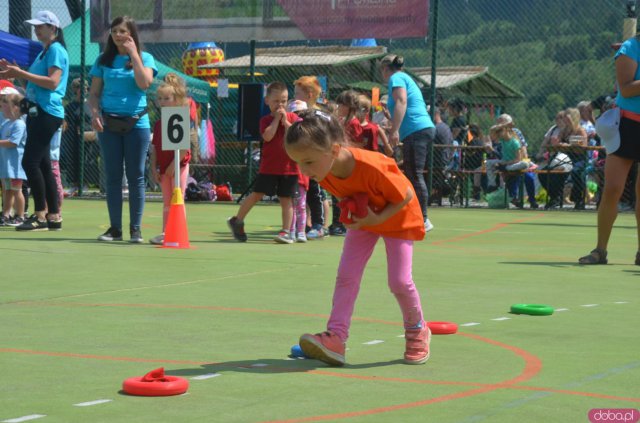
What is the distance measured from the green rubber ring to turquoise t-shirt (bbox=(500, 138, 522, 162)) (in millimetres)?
12962

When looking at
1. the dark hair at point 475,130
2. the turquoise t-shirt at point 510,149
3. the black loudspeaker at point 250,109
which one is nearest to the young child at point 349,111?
the black loudspeaker at point 250,109

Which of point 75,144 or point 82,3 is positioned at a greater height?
point 82,3

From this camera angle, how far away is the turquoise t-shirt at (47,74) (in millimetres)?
12094

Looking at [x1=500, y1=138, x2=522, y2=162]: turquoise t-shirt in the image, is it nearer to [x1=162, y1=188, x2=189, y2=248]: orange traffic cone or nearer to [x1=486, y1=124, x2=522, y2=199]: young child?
[x1=486, y1=124, x2=522, y2=199]: young child

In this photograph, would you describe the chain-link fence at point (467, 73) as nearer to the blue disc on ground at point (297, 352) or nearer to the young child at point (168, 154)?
the young child at point (168, 154)

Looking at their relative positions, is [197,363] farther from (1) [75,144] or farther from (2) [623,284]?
(1) [75,144]

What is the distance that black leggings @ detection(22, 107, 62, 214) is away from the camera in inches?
482

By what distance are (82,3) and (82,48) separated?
901 millimetres

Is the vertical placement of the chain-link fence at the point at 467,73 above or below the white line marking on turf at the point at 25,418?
above

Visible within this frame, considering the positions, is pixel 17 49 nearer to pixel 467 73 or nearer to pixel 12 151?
pixel 12 151

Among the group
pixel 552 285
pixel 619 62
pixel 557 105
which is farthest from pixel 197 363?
pixel 557 105

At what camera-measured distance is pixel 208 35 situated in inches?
839

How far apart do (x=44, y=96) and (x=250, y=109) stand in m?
7.29

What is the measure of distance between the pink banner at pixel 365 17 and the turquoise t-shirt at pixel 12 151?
7421mm
